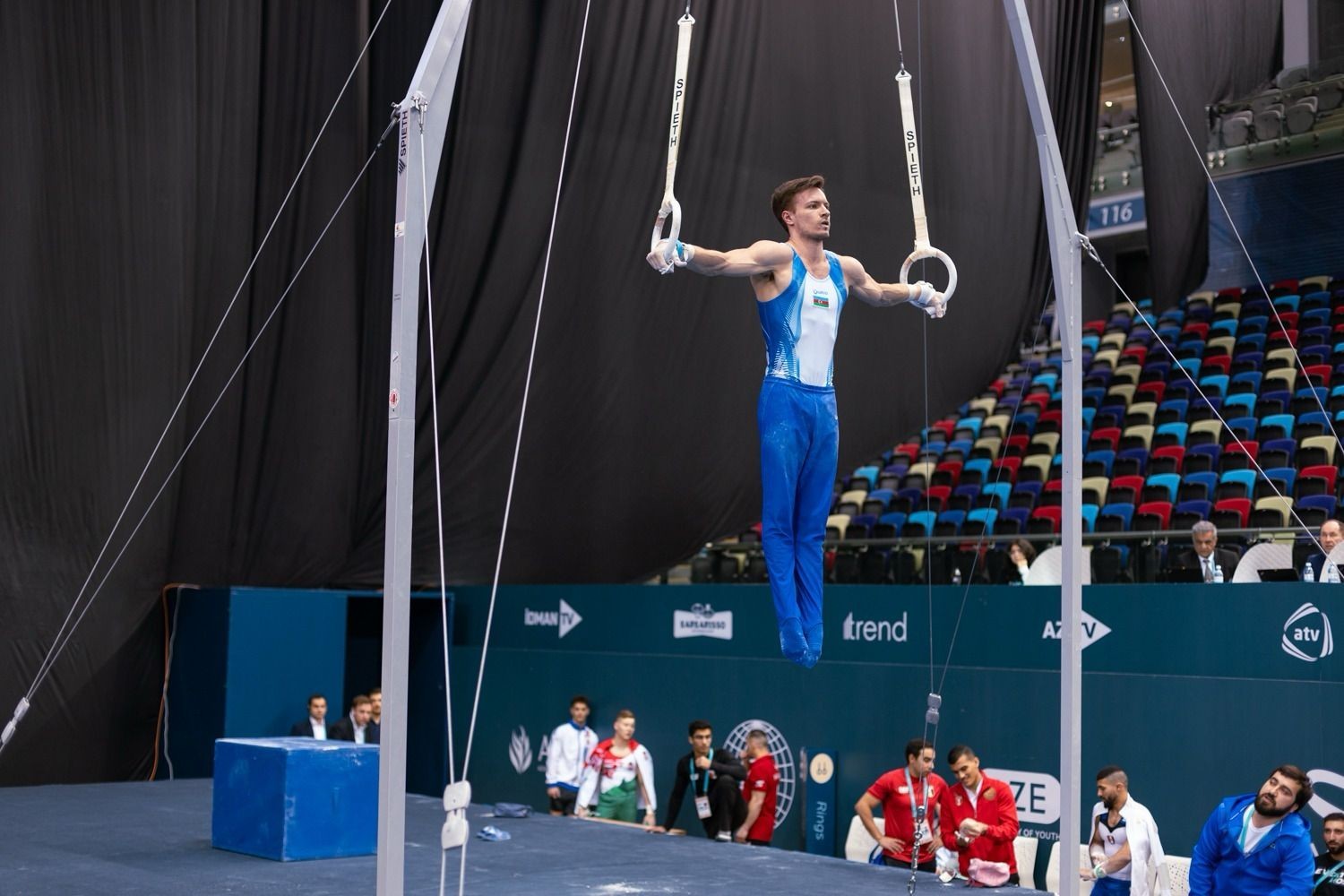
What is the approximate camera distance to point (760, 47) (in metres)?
13.7

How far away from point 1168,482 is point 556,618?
198 inches

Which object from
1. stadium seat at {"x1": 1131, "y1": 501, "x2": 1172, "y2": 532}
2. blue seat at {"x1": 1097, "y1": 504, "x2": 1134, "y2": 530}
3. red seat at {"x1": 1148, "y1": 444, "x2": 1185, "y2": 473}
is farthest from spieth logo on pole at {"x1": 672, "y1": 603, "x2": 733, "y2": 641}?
red seat at {"x1": 1148, "y1": 444, "x2": 1185, "y2": 473}

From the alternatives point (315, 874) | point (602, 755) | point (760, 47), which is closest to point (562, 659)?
point (602, 755)

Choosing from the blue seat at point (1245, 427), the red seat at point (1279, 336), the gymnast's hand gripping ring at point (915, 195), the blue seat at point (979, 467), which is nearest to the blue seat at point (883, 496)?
the blue seat at point (979, 467)

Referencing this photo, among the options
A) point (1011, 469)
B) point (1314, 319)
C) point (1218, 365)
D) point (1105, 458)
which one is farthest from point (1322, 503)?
point (1314, 319)

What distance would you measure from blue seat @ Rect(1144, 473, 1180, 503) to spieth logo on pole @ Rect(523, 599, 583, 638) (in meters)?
4.70

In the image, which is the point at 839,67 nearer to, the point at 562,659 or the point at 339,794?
the point at 562,659

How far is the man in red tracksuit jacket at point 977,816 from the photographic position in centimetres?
761

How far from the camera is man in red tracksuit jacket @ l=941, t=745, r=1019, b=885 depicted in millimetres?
7613

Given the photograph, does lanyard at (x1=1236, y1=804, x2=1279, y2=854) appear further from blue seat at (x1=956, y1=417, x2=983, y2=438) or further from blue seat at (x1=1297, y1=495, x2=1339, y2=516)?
blue seat at (x1=956, y1=417, x2=983, y2=438)

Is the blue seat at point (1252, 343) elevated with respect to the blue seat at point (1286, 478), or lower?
elevated

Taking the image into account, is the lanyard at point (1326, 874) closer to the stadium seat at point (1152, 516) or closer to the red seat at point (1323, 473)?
the stadium seat at point (1152, 516)

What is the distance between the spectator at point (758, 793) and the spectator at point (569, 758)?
162cm

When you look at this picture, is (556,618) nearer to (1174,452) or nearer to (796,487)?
(1174,452)
